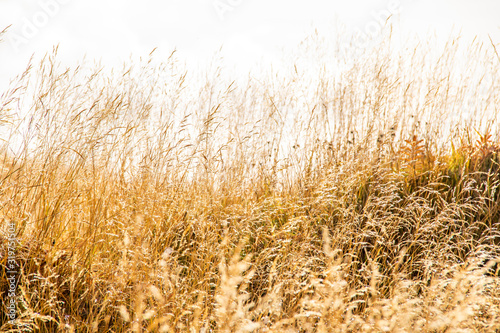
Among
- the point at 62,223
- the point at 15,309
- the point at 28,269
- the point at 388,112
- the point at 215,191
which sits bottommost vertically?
the point at 15,309

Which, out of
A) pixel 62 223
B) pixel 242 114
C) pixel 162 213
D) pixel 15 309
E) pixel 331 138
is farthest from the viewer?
pixel 242 114

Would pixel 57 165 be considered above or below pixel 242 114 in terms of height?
below

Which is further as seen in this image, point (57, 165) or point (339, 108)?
point (339, 108)

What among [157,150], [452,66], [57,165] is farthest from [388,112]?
[57,165]

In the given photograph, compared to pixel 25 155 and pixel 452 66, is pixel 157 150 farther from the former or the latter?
pixel 452 66

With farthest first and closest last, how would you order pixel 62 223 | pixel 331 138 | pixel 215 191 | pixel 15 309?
1. pixel 331 138
2. pixel 215 191
3. pixel 62 223
4. pixel 15 309

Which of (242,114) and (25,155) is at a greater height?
(242,114)

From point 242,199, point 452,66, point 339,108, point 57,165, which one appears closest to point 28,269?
point 57,165

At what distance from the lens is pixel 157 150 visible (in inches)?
100

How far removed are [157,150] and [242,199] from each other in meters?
0.79

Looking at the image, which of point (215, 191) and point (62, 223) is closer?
point (62, 223)

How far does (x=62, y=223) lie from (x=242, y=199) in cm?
136

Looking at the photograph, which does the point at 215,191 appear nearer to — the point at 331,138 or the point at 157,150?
the point at 157,150

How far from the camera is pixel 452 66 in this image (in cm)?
346
